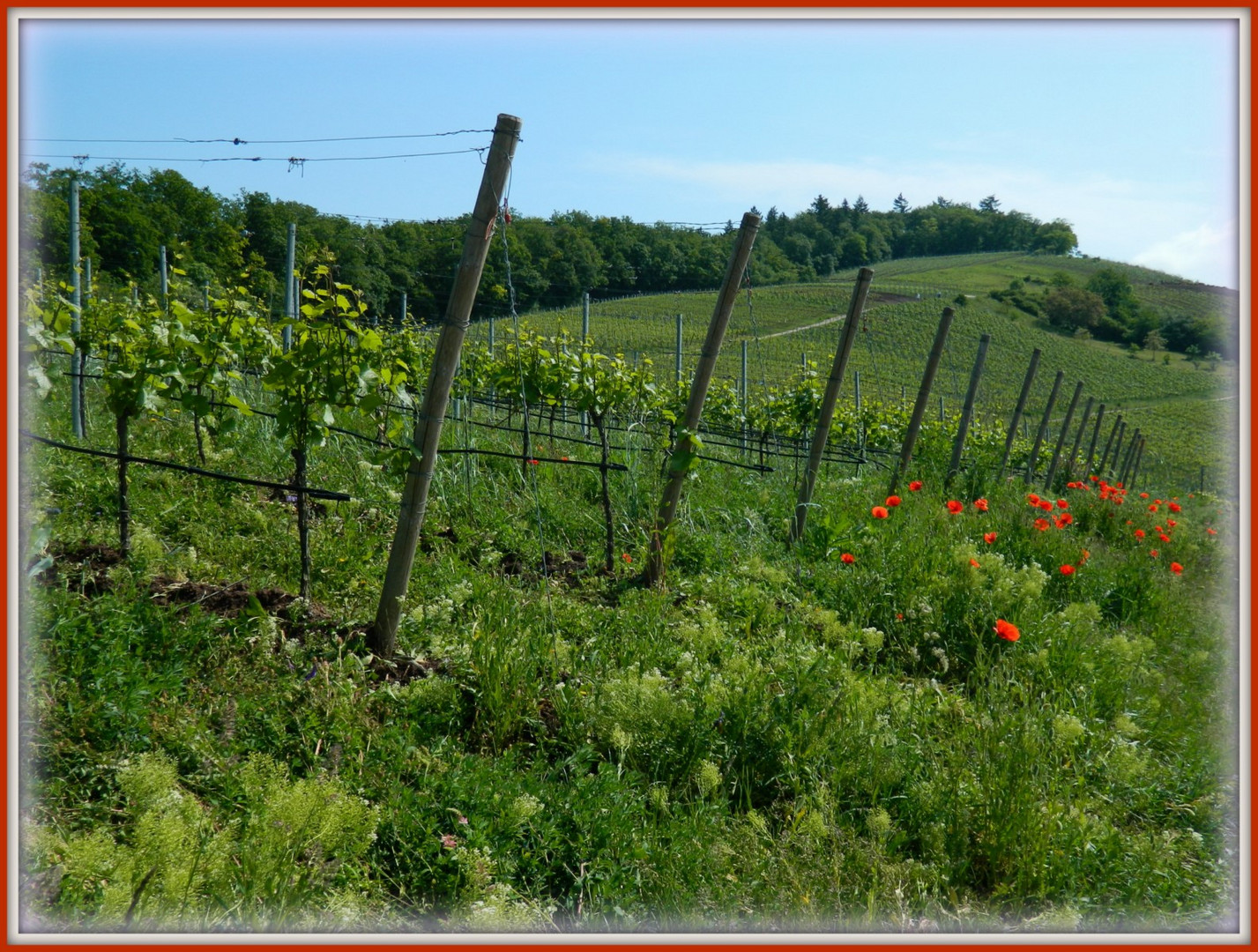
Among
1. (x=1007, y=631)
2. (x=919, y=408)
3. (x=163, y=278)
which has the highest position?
(x=163, y=278)

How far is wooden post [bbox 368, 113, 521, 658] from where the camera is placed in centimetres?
306

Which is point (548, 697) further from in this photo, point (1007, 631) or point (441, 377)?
point (1007, 631)

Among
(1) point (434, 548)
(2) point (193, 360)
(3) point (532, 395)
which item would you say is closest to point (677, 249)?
(3) point (532, 395)

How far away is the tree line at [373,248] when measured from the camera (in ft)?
21.5

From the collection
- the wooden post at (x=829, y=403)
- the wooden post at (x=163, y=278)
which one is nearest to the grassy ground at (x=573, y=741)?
the wooden post at (x=829, y=403)

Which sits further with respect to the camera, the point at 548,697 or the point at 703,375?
the point at 703,375

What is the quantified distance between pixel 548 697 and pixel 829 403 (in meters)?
3.12

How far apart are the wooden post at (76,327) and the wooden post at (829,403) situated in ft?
15.3

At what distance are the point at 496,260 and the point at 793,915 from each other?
712 centimetres

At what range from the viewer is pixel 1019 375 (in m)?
36.3

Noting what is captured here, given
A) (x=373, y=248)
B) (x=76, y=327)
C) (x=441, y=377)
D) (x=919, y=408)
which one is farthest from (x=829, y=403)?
(x=76, y=327)

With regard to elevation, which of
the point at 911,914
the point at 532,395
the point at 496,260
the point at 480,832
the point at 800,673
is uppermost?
the point at 496,260

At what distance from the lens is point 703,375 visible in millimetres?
4430

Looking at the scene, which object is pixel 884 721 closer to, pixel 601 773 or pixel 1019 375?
pixel 601 773
